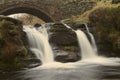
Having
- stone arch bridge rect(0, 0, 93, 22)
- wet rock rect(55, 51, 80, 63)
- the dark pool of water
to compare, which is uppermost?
stone arch bridge rect(0, 0, 93, 22)

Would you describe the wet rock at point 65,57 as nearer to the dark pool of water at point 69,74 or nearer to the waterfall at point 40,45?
the waterfall at point 40,45

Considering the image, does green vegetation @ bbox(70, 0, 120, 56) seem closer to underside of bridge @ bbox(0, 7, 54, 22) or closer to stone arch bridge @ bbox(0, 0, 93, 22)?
stone arch bridge @ bbox(0, 0, 93, 22)

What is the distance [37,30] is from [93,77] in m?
10.2

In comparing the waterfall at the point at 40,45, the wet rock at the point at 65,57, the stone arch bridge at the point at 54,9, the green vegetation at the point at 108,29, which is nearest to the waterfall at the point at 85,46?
the green vegetation at the point at 108,29

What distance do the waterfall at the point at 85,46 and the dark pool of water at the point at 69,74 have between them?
13.7ft

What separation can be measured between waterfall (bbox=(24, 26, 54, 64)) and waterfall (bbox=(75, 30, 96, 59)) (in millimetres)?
2735

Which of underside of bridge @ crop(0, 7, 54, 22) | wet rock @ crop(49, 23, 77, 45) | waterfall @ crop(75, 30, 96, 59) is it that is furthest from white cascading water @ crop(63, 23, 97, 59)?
underside of bridge @ crop(0, 7, 54, 22)

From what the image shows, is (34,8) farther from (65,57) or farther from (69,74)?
(69,74)

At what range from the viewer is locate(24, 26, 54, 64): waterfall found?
878 inches

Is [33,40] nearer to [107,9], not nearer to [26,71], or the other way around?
[26,71]

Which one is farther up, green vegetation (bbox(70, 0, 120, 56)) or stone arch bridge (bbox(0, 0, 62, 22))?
stone arch bridge (bbox(0, 0, 62, 22))

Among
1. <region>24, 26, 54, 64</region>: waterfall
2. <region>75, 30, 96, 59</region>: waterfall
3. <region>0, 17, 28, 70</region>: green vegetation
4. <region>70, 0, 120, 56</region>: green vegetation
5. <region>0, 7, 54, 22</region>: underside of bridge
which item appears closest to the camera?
<region>0, 17, 28, 70</region>: green vegetation

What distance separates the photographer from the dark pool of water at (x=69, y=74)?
16.9 meters

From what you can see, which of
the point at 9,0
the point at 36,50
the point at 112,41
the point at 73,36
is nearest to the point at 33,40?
the point at 36,50
